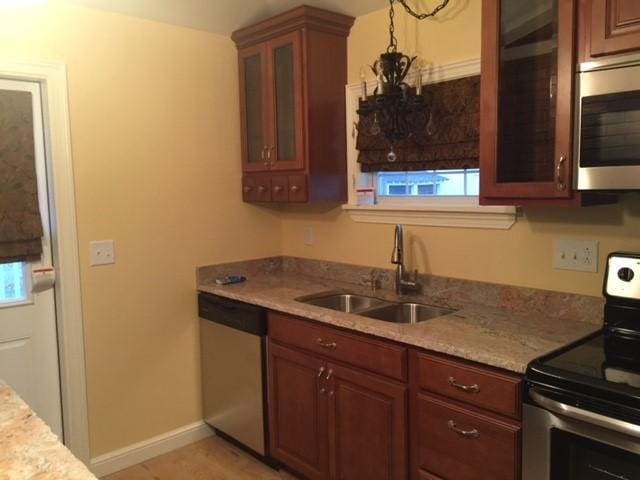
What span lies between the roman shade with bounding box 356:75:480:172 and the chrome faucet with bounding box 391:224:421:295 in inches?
13.8

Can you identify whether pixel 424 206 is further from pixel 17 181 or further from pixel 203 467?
pixel 17 181

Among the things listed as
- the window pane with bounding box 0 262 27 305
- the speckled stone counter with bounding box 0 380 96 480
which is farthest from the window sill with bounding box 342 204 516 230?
the speckled stone counter with bounding box 0 380 96 480

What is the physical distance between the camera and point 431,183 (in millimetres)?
2879

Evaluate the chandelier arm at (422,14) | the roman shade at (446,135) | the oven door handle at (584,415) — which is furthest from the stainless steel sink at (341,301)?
the chandelier arm at (422,14)

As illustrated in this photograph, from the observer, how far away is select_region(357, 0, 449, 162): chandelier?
2.64 m

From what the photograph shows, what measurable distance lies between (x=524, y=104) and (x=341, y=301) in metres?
1.37

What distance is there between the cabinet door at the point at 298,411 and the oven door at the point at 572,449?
39.3 inches

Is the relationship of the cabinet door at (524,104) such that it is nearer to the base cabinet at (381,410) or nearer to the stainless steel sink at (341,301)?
the base cabinet at (381,410)

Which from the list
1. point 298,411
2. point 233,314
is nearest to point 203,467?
point 298,411

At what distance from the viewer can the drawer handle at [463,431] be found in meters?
1.89

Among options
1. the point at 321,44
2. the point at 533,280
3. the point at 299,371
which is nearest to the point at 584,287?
the point at 533,280

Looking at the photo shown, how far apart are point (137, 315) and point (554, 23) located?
2.40 metres

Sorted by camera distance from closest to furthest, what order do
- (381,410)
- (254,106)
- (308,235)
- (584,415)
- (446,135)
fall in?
(584,415) → (381,410) → (446,135) → (254,106) → (308,235)

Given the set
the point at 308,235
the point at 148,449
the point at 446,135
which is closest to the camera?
the point at 446,135
